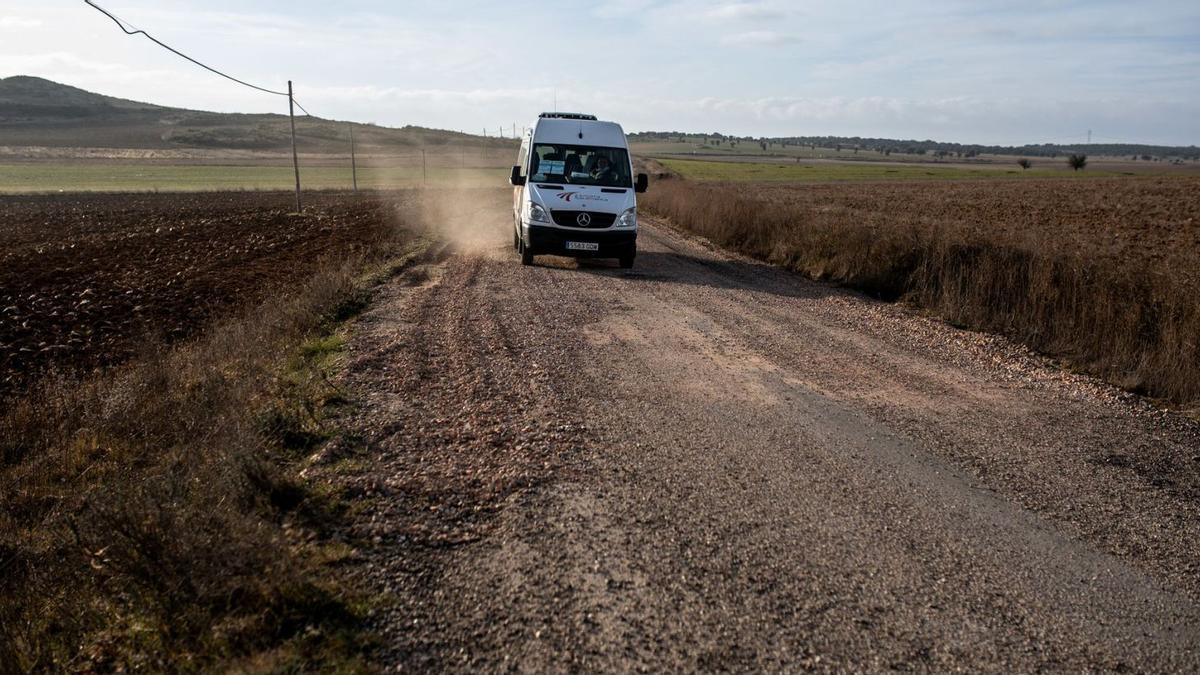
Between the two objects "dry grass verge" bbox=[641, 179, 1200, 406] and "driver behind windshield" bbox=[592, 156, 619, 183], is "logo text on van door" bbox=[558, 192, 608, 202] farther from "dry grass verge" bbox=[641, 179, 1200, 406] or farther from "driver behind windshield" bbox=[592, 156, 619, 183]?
"dry grass verge" bbox=[641, 179, 1200, 406]

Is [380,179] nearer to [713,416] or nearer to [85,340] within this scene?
[85,340]

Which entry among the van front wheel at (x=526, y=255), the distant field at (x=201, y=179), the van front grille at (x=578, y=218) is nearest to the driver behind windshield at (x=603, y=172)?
the van front grille at (x=578, y=218)

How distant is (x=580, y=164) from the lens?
15320mm

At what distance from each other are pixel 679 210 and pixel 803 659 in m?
23.9

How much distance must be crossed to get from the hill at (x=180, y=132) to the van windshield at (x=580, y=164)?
313ft

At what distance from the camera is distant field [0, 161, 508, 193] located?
1889 inches

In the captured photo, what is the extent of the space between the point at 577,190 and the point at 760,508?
10.8 meters

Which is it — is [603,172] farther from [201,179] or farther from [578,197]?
[201,179]

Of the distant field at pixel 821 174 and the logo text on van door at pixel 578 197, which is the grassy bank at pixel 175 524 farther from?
the distant field at pixel 821 174

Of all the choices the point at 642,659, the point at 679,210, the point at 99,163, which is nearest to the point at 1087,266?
the point at 642,659

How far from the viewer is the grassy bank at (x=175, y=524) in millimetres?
3459

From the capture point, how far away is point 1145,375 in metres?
7.71

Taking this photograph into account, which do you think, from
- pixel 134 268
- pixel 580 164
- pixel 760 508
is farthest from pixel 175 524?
pixel 134 268

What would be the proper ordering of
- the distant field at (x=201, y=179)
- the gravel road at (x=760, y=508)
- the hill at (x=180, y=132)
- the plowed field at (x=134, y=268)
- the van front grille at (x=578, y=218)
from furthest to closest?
the hill at (x=180, y=132)
the distant field at (x=201, y=179)
the van front grille at (x=578, y=218)
the plowed field at (x=134, y=268)
the gravel road at (x=760, y=508)
